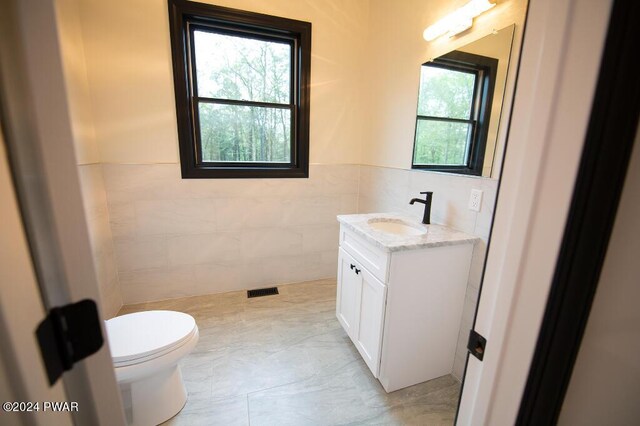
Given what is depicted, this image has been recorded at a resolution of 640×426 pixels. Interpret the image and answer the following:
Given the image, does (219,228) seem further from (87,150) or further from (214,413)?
(214,413)

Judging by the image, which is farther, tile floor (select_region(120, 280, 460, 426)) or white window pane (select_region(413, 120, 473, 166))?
white window pane (select_region(413, 120, 473, 166))

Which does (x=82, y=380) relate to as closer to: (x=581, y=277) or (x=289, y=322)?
(x=581, y=277)

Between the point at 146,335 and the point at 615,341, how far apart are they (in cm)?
166

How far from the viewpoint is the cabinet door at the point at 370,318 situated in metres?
1.39

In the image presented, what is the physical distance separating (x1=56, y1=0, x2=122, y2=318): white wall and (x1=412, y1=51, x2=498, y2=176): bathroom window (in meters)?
2.15

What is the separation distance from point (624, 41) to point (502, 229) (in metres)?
0.34

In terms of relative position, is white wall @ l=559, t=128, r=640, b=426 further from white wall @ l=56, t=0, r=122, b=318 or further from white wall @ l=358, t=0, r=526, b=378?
white wall @ l=56, t=0, r=122, b=318

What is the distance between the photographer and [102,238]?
6.25 feet

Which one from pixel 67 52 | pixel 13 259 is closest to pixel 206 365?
pixel 13 259

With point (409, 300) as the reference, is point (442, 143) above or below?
above

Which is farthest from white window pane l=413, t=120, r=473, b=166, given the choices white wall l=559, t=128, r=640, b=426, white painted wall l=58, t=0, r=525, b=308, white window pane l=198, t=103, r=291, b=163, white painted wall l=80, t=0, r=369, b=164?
white window pane l=198, t=103, r=291, b=163

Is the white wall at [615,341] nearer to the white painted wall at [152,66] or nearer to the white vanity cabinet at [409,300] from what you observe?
the white vanity cabinet at [409,300]

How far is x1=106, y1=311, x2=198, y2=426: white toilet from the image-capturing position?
3.77ft

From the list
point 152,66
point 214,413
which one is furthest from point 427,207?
point 152,66
